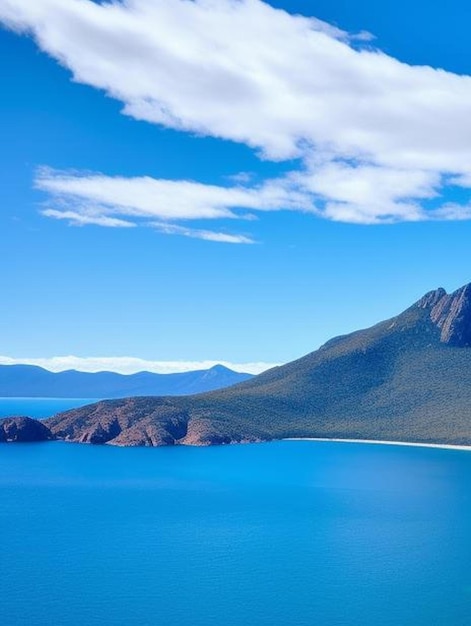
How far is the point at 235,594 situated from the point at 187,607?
586 centimetres

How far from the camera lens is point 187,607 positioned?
2685 inches

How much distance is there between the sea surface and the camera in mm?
67312

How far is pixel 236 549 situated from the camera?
90438 millimetres

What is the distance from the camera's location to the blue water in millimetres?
67312

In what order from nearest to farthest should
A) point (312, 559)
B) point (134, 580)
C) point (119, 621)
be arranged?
1. point (119, 621)
2. point (134, 580)
3. point (312, 559)

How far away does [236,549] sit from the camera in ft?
297

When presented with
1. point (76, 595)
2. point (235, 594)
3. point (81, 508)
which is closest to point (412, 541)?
point (235, 594)

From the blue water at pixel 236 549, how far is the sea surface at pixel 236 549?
220mm

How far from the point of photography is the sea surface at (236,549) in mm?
67312

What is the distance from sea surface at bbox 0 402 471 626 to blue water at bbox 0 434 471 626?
0.72 feet

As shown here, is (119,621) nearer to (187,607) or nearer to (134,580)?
(187,607)

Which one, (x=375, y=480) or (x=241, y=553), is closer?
(x=241, y=553)

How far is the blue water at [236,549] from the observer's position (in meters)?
67.3

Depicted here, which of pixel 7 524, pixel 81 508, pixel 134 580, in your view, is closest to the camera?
pixel 134 580
